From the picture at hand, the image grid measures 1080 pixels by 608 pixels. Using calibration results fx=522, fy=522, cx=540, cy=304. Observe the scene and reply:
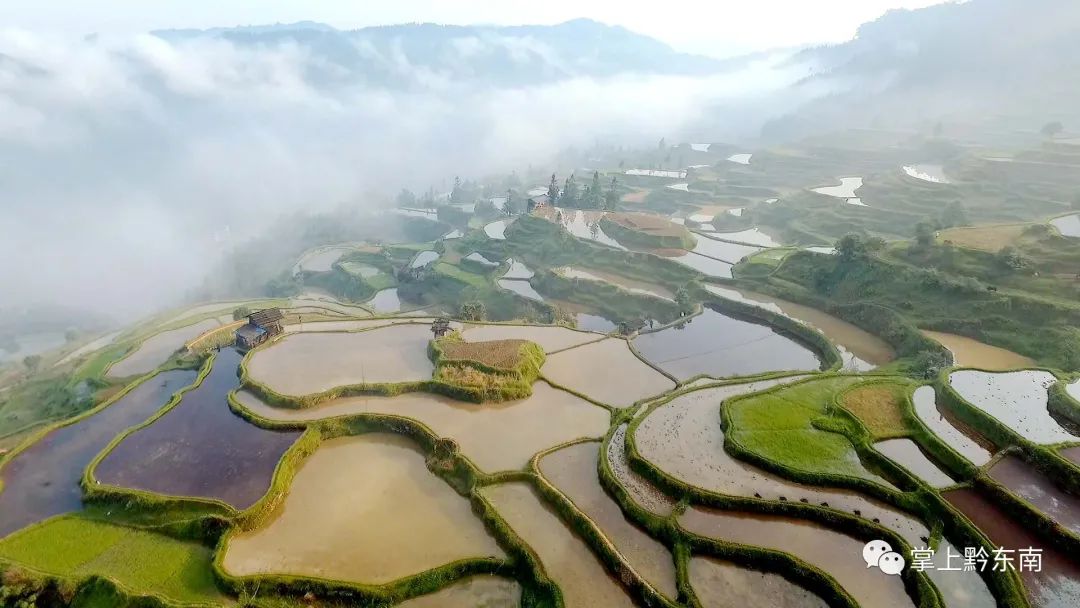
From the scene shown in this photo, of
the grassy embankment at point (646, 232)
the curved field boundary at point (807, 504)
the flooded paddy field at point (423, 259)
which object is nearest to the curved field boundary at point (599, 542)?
the curved field boundary at point (807, 504)

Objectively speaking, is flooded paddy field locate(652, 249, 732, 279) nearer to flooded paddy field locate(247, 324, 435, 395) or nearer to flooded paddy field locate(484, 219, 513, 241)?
flooded paddy field locate(484, 219, 513, 241)

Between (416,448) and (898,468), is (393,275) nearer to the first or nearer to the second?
(416,448)

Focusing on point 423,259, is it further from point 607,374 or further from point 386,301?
point 607,374

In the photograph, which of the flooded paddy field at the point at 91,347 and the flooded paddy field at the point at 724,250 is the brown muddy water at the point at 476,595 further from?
the flooded paddy field at the point at 91,347

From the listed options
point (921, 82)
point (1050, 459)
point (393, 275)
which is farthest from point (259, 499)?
point (921, 82)

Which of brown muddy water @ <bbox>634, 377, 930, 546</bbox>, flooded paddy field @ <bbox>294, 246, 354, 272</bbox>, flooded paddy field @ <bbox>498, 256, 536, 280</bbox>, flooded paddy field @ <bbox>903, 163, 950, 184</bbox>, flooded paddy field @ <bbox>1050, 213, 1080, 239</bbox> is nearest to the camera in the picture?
brown muddy water @ <bbox>634, 377, 930, 546</bbox>

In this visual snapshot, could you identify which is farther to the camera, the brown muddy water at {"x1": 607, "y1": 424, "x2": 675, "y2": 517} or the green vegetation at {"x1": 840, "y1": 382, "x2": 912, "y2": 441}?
the green vegetation at {"x1": 840, "y1": 382, "x2": 912, "y2": 441}

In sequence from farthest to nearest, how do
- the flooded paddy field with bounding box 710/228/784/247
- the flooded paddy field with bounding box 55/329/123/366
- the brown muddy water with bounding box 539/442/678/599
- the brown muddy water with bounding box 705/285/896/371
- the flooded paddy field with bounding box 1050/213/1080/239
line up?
1. the flooded paddy field with bounding box 710/228/784/247
2. the flooded paddy field with bounding box 55/329/123/366
3. the flooded paddy field with bounding box 1050/213/1080/239
4. the brown muddy water with bounding box 705/285/896/371
5. the brown muddy water with bounding box 539/442/678/599

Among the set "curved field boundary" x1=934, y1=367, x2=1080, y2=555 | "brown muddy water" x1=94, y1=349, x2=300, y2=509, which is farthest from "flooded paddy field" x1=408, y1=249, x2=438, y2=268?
"curved field boundary" x1=934, y1=367, x2=1080, y2=555

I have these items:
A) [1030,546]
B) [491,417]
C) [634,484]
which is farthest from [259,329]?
[1030,546]
